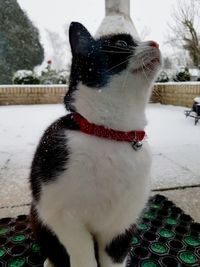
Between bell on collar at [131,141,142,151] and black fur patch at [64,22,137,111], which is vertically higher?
black fur patch at [64,22,137,111]

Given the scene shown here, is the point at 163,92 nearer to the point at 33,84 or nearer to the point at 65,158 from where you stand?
the point at 33,84

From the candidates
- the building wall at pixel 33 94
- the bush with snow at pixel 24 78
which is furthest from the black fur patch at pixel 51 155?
the bush with snow at pixel 24 78

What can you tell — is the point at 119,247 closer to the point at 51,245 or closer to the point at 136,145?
the point at 51,245

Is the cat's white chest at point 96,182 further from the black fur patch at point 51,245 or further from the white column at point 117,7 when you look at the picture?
the white column at point 117,7

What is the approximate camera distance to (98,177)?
0.93 meters

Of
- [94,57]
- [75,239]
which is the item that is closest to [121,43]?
[94,57]

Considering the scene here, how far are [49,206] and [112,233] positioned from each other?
25 cm

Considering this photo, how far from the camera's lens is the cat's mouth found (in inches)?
38.4

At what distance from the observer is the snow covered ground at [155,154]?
2117mm

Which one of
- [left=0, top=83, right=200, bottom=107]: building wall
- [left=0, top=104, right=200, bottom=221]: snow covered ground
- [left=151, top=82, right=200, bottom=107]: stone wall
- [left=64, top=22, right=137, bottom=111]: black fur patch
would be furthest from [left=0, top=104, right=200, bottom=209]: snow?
[left=0, top=83, right=200, bottom=107]: building wall

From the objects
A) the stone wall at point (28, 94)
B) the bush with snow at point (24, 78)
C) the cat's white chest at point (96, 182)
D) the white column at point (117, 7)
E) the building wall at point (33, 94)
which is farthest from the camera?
the bush with snow at point (24, 78)

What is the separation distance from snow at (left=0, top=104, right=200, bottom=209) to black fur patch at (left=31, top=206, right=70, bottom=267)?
419mm

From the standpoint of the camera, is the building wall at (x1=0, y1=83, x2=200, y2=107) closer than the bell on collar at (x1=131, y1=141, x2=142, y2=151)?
No

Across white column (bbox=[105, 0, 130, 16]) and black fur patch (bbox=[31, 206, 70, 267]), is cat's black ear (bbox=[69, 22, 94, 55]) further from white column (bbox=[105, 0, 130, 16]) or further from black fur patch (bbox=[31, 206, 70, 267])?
white column (bbox=[105, 0, 130, 16])
